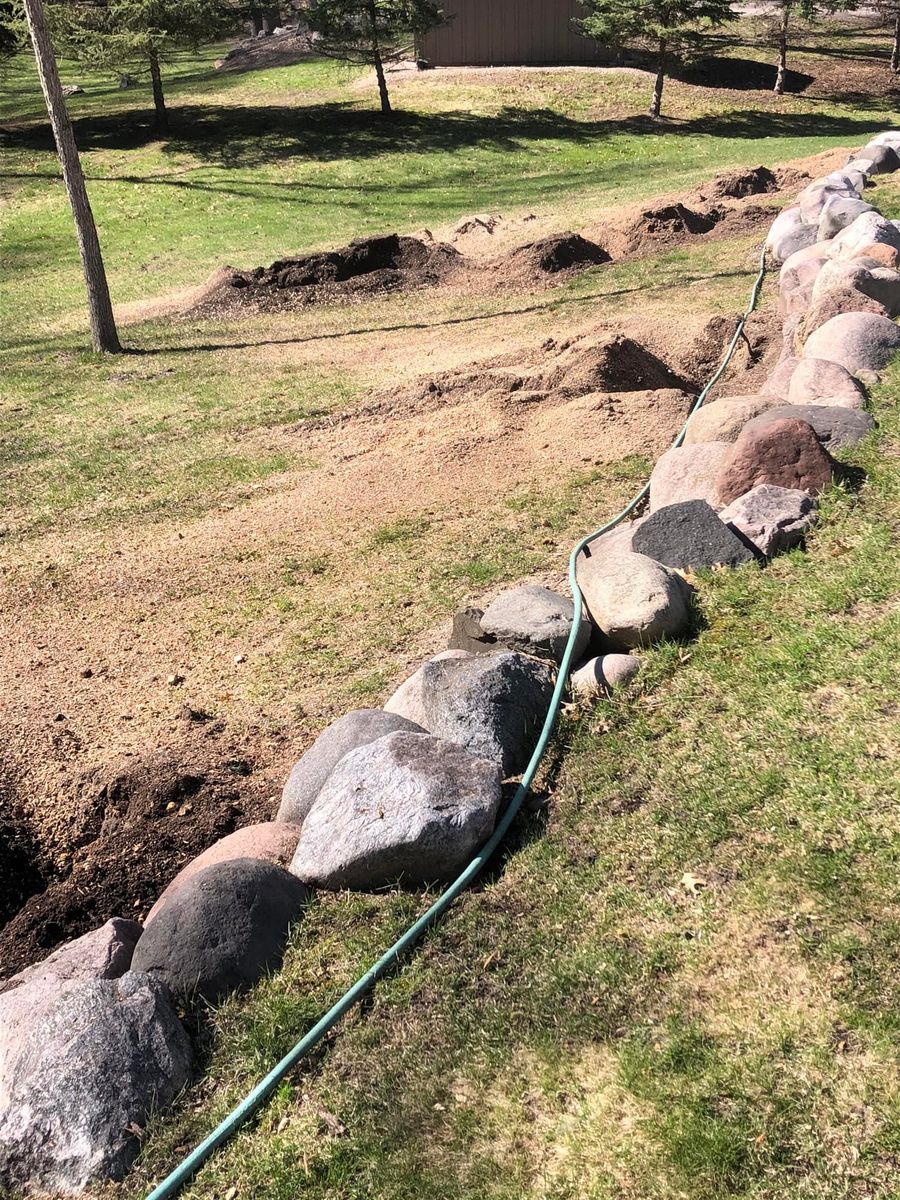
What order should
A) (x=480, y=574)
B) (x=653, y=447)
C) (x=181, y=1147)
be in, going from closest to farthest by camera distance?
1. (x=181, y=1147)
2. (x=480, y=574)
3. (x=653, y=447)

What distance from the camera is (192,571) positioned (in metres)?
6.59

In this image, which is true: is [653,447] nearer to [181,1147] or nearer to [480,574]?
[480,574]

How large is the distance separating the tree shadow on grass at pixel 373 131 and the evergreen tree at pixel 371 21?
59.6 inches

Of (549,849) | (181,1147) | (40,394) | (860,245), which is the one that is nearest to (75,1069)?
(181,1147)

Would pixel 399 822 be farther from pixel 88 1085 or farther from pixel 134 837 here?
pixel 134 837

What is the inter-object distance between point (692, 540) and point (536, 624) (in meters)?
0.94

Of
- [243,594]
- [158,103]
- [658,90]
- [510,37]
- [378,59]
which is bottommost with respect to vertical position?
[243,594]

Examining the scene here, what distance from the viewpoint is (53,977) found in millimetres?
3189

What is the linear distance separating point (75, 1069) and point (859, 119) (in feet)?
91.0

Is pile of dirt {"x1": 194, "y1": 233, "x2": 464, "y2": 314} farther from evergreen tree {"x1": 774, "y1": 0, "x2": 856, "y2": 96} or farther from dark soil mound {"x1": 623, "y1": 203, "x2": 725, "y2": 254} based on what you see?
evergreen tree {"x1": 774, "y1": 0, "x2": 856, "y2": 96}

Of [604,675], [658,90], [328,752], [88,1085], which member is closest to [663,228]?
[604,675]

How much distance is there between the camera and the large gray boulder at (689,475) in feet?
18.1

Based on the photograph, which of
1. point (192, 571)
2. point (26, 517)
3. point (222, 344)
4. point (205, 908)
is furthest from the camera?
point (222, 344)

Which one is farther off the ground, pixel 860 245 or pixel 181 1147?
pixel 860 245
